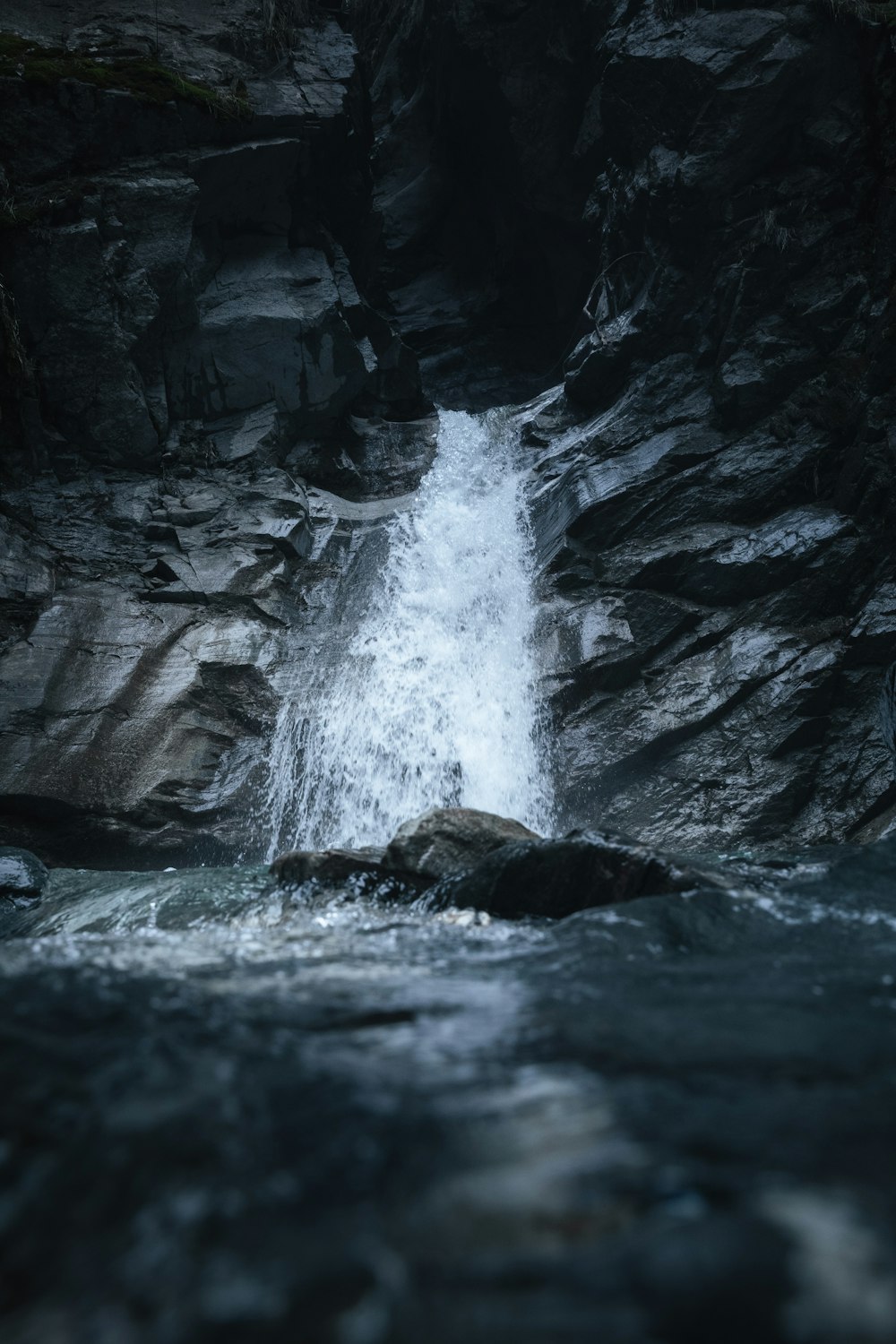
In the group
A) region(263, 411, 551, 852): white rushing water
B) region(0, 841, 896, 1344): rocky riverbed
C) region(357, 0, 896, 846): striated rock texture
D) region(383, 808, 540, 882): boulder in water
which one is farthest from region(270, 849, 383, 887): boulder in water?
region(357, 0, 896, 846): striated rock texture

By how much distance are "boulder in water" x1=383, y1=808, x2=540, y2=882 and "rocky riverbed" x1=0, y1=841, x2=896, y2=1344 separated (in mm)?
2886

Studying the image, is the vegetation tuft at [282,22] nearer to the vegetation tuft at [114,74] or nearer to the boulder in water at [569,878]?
the vegetation tuft at [114,74]

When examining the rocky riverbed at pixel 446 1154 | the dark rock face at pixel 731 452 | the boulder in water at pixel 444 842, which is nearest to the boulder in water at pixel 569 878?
the boulder in water at pixel 444 842

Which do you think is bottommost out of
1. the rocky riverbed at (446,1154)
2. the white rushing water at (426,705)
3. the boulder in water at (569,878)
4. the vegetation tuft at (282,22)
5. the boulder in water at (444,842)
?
the rocky riverbed at (446,1154)

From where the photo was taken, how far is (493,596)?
15.9 m

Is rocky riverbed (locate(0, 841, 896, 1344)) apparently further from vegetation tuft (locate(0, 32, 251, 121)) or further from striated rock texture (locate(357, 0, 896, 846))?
vegetation tuft (locate(0, 32, 251, 121))

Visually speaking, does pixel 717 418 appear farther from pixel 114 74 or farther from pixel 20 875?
pixel 114 74

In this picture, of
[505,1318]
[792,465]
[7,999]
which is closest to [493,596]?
[792,465]

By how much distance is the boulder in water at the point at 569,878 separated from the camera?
599 centimetres

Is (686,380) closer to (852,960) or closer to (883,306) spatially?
(883,306)

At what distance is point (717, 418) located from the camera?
50.3ft

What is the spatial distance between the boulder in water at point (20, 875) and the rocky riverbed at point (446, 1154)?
18.9ft

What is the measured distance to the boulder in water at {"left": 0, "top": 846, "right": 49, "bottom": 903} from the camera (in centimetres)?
895

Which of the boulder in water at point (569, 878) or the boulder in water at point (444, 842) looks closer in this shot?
the boulder in water at point (569, 878)
